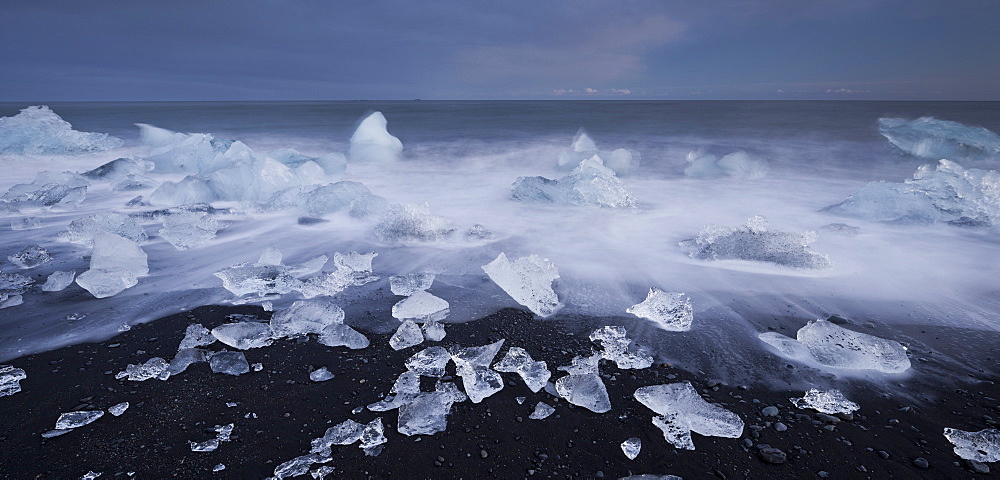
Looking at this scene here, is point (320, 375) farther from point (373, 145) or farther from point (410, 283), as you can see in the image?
point (373, 145)

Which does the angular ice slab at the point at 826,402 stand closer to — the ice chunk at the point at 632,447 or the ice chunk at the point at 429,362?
the ice chunk at the point at 632,447

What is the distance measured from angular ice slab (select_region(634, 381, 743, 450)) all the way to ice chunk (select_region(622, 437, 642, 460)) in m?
0.15

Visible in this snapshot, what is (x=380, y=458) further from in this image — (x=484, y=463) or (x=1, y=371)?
(x=1, y=371)

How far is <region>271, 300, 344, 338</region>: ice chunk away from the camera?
289cm

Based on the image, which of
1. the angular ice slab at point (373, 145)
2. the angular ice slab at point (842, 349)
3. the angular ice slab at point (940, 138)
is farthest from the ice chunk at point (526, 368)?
the angular ice slab at point (940, 138)

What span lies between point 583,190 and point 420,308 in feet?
12.8

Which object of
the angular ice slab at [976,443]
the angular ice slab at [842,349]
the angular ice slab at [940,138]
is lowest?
the angular ice slab at [976,443]

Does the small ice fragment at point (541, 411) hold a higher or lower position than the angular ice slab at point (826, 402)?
lower

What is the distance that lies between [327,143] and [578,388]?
1503cm

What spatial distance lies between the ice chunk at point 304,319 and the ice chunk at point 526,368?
116 centimetres

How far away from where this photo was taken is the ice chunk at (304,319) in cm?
289

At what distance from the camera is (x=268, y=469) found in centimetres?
186

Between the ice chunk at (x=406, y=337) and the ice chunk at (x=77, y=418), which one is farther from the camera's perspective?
the ice chunk at (x=406, y=337)

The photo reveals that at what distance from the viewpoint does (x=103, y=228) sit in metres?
4.66
